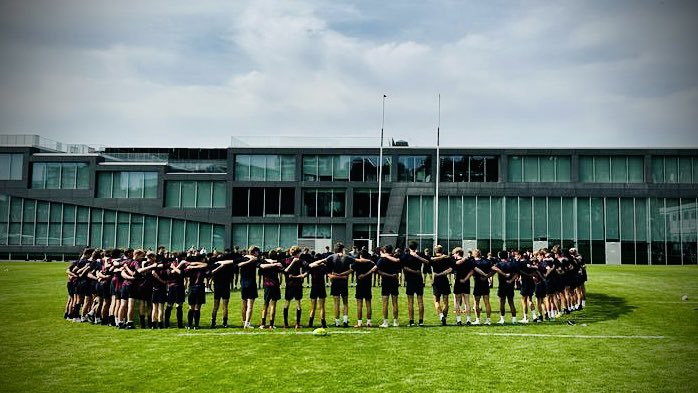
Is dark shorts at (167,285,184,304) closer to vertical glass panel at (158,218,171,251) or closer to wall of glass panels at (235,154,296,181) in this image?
wall of glass panels at (235,154,296,181)

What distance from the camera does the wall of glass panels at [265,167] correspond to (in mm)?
54688

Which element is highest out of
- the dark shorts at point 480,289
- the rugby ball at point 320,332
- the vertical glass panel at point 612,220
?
the vertical glass panel at point 612,220

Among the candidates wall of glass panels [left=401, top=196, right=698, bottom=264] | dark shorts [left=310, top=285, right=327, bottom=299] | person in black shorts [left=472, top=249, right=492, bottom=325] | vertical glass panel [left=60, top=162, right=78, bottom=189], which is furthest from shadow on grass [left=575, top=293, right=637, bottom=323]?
vertical glass panel [left=60, top=162, right=78, bottom=189]

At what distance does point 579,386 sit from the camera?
965 cm

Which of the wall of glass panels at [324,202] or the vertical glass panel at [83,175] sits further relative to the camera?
the vertical glass panel at [83,175]

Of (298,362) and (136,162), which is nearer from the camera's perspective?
(298,362)

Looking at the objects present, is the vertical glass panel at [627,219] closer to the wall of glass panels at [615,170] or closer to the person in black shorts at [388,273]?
the wall of glass panels at [615,170]

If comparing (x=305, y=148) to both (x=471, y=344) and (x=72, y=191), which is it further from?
(x=471, y=344)

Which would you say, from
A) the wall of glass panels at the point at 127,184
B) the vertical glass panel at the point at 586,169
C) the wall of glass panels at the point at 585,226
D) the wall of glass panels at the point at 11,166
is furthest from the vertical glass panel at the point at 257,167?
the vertical glass panel at the point at 586,169

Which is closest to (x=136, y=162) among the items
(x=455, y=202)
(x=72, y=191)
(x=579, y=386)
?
(x=72, y=191)

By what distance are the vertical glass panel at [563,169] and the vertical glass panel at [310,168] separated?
22.5 meters

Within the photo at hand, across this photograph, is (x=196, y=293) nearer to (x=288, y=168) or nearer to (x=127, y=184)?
(x=288, y=168)

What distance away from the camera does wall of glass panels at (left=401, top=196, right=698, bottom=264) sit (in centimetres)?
4981

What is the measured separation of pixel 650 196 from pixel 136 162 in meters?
49.7
